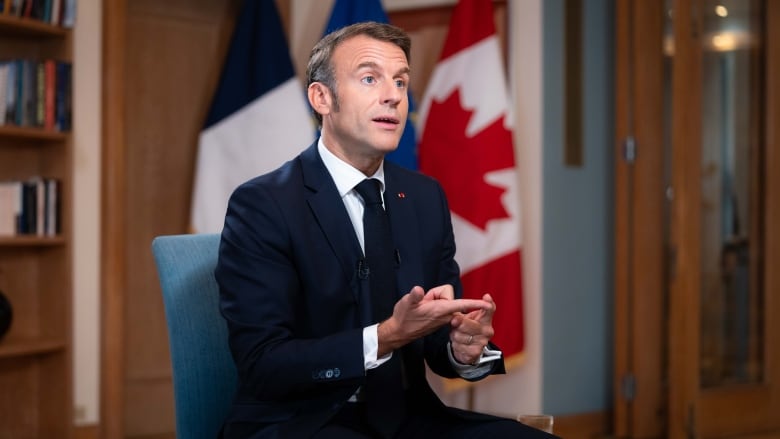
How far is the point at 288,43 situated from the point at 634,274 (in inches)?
74.0

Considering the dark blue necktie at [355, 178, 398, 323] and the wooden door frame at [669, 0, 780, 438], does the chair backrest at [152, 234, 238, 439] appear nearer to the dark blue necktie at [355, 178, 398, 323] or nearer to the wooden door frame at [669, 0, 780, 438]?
the dark blue necktie at [355, 178, 398, 323]

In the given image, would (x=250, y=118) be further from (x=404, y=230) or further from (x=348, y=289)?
(x=348, y=289)

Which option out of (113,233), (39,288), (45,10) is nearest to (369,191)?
(113,233)

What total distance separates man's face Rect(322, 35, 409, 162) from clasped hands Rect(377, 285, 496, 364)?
38 centimetres

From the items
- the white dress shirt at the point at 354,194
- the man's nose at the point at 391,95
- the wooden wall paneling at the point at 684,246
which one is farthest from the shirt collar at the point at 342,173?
the wooden wall paneling at the point at 684,246

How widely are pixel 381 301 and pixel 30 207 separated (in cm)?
243

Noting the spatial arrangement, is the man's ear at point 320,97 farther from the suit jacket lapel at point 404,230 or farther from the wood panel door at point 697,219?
the wood panel door at point 697,219

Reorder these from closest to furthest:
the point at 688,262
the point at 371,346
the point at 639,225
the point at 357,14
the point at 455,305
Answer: the point at 455,305 → the point at 371,346 → the point at 688,262 → the point at 357,14 → the point at 639,225

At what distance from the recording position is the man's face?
1.81m

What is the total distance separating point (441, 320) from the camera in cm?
154

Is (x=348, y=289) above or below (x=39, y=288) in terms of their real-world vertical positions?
above

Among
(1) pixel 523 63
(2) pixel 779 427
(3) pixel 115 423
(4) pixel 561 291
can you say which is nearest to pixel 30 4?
(3) pixel 115 423

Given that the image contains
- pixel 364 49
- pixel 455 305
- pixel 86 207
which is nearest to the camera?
pixel 455 305

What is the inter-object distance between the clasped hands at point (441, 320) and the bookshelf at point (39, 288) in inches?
98.3
